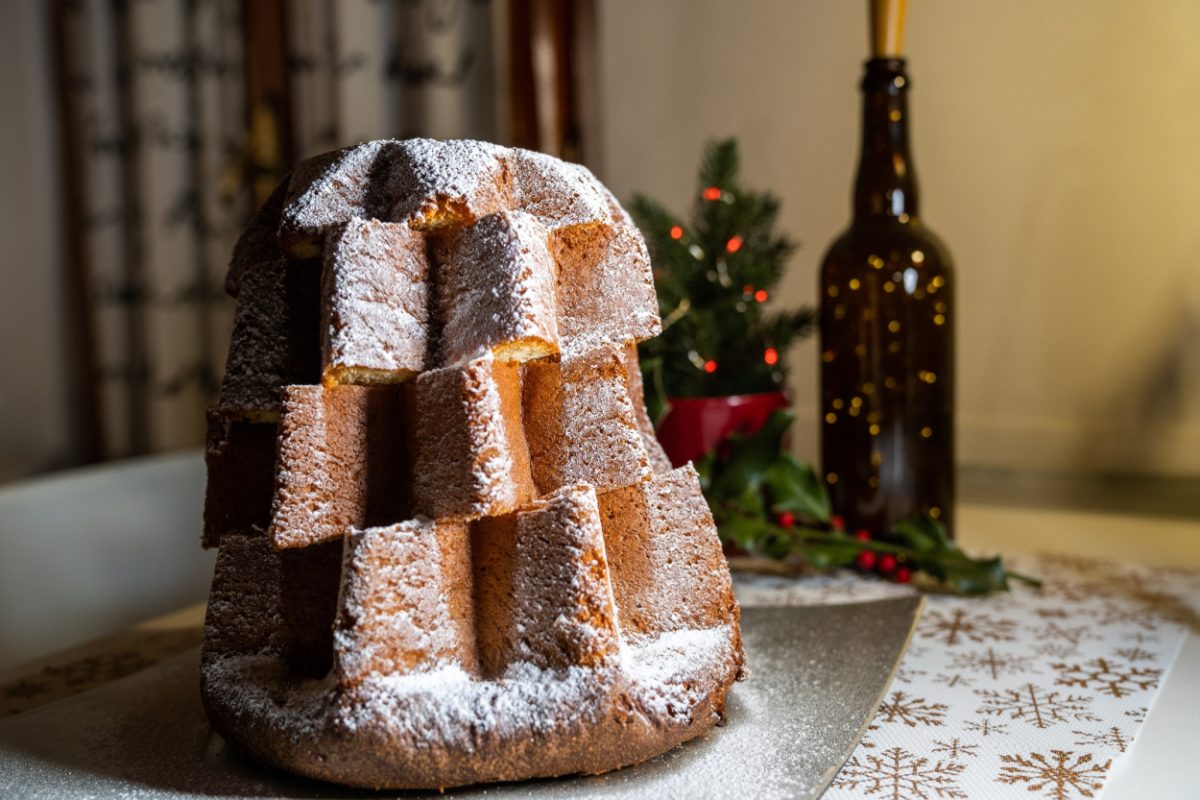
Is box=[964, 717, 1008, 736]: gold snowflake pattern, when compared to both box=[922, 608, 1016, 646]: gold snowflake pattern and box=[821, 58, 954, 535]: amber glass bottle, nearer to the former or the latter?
box=[922, 608, 1016, 646]: gold snowflake pattern

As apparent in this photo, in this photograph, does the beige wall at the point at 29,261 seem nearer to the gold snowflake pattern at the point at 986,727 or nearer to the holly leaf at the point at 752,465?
the holly leaf at the point at 752,465

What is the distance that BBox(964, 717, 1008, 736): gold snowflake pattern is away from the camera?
61cm

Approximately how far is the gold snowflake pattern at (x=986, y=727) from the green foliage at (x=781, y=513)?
330 millimetres

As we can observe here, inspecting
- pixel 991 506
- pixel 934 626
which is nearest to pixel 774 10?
pixel 991 506

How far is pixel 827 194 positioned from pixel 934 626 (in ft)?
2.61

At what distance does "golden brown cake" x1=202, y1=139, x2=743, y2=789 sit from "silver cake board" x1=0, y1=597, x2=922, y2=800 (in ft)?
0.05

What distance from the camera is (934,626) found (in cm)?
82

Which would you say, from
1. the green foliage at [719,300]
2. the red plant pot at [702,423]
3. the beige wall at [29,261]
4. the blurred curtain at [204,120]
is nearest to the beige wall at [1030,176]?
the blurred curtain at [204,120]

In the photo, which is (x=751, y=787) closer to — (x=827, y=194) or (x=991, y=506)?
(x=991, y=506)

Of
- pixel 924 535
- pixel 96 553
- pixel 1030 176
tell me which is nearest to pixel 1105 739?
pixel 924 535

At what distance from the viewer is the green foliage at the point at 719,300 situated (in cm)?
108

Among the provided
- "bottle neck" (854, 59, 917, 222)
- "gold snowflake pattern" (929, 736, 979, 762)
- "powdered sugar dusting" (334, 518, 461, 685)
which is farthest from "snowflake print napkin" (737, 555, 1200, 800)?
"bottle neck" (854, 59, 917, 222)

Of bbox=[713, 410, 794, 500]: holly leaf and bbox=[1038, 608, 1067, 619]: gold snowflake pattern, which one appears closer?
Result: bbox=[1038, 608, 1067, 619]: gold snowflake pattern

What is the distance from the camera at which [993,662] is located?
2.40ft
